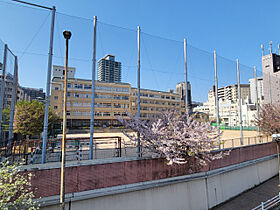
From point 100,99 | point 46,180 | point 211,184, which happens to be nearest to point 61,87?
point 100,99

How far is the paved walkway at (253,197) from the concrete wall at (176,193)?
372mm

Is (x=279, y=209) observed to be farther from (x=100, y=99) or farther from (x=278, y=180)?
(x=100, y=99)

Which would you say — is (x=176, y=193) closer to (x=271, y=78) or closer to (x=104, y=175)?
(x=104, y=175)

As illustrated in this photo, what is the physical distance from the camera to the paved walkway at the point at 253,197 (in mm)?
10812

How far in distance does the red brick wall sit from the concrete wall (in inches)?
10.3

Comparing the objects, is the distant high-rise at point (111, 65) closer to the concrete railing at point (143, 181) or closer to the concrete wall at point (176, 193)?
the concrete railing at point (143, 181)

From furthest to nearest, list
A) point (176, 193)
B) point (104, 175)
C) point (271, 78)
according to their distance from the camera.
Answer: point (271, 78)
point (176, 193)
point (104, 175)

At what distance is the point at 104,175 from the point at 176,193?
4648mm

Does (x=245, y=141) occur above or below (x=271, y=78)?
below

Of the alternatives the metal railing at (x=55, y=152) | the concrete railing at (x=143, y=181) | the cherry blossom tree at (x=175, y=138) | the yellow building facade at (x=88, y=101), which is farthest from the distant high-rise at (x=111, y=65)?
the yellow building facade at (x=88, y=101)

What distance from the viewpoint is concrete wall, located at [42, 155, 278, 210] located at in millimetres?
7367

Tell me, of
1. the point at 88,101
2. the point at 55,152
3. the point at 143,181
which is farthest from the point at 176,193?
the point at 88,101

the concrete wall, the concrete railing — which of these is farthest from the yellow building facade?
the concrete railing

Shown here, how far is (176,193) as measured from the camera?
9.23 m
